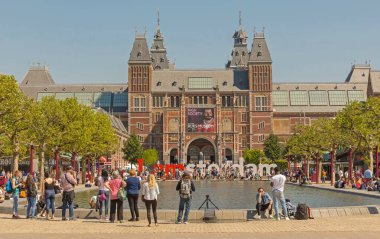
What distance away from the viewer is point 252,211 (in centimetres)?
2289

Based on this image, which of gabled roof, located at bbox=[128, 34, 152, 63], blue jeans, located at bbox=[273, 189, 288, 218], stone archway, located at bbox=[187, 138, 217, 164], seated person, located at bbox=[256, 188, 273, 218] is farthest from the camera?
stone archway, located at bbox=[187, 138, 217, 164]

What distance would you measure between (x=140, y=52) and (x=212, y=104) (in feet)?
62.8

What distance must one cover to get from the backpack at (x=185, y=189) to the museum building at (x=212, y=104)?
102 meters

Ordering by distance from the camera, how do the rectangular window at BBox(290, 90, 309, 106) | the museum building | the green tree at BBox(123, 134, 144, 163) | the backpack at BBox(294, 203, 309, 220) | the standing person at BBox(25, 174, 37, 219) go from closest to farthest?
1. the backpack at BBox(294, 203, 309, 220)
2. the standing person at BBox(25, 174, 37, 219)
3. the green tree at BBox(123, 134, 144, 163)
4. the museum building
5. the rectangular window at BBox(290, 90, 309, 106)

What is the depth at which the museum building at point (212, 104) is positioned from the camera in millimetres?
127188

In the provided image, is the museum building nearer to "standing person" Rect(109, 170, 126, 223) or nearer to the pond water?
the pond water

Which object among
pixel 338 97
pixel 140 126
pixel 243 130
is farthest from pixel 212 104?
pixel 338 97

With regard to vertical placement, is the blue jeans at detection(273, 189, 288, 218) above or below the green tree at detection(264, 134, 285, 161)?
below

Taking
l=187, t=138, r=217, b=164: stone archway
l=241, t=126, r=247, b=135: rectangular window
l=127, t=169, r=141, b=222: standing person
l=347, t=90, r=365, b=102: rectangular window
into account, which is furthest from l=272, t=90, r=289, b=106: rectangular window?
l=127, t=169, r=141, b=222: standing person

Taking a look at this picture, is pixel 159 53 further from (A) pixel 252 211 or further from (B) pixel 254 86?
(A) pixel 252 211

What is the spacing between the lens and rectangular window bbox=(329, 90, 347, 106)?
138625 mm

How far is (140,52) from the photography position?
5138 inches

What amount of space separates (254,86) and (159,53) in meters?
39.5

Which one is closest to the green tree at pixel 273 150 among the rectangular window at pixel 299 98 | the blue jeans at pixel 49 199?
the rectangular window at pixel 299 98
